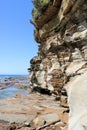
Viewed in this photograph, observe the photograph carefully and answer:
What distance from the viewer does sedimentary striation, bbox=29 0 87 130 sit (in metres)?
16.1

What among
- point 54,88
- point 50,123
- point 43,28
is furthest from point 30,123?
point 43,28

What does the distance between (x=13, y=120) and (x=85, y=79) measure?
7.38 metres

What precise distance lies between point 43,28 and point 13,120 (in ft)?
45.5

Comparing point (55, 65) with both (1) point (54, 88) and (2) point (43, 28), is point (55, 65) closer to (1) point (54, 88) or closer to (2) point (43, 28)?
(1) point (54, 88)

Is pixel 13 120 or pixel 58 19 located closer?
pixel 13 120

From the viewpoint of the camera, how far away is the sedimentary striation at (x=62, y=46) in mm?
16141

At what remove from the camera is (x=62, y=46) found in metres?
23.4

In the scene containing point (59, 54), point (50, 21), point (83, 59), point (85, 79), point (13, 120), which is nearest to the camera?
point (85, 79)

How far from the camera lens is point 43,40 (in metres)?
29.9

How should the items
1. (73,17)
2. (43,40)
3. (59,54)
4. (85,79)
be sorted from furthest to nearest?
(43,40) → (59,54) → (73,17) → (85,79)

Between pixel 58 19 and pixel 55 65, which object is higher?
pixel 58 19

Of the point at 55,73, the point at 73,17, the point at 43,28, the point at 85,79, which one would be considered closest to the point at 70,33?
the point at 73,17

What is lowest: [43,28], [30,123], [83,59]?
[30,123]

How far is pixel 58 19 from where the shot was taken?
24672mm
